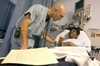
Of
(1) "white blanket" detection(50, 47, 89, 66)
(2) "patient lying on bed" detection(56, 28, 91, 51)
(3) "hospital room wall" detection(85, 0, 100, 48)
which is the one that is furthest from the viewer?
(3) "hospital room wall" detection(85, 0, 100, 48)

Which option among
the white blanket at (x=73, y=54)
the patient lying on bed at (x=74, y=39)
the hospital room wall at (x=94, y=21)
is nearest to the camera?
the white blanket at (x=73, y=54)

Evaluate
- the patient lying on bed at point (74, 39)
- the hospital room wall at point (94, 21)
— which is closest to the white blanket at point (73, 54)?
the patient lying on bed at point (74, 39)

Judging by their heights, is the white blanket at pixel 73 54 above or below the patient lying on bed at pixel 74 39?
above

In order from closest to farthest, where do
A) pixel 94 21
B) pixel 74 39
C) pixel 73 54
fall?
1. pixel 73 54
2. pixel 74 39
3. pixel 94 21

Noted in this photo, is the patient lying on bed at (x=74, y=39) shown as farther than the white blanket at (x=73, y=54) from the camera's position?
Yes

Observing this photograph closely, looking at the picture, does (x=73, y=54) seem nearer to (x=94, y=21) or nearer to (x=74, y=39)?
(x=74, y=39)

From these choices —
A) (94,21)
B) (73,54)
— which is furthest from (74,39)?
(94,21)

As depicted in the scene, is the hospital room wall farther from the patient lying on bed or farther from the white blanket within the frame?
the white blanket

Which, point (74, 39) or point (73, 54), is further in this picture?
point (74, 39)

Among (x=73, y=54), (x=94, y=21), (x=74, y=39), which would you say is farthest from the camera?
(x=94, y=21)

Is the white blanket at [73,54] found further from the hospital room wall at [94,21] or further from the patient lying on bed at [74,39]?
the hospital room wall at [94,21]

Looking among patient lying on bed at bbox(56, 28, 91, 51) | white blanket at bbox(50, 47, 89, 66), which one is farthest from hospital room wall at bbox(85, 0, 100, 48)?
white blanket at bbox(50, 47, 89, 66)

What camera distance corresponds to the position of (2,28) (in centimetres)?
227

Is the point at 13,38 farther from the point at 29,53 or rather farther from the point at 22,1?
the point at 29,53
